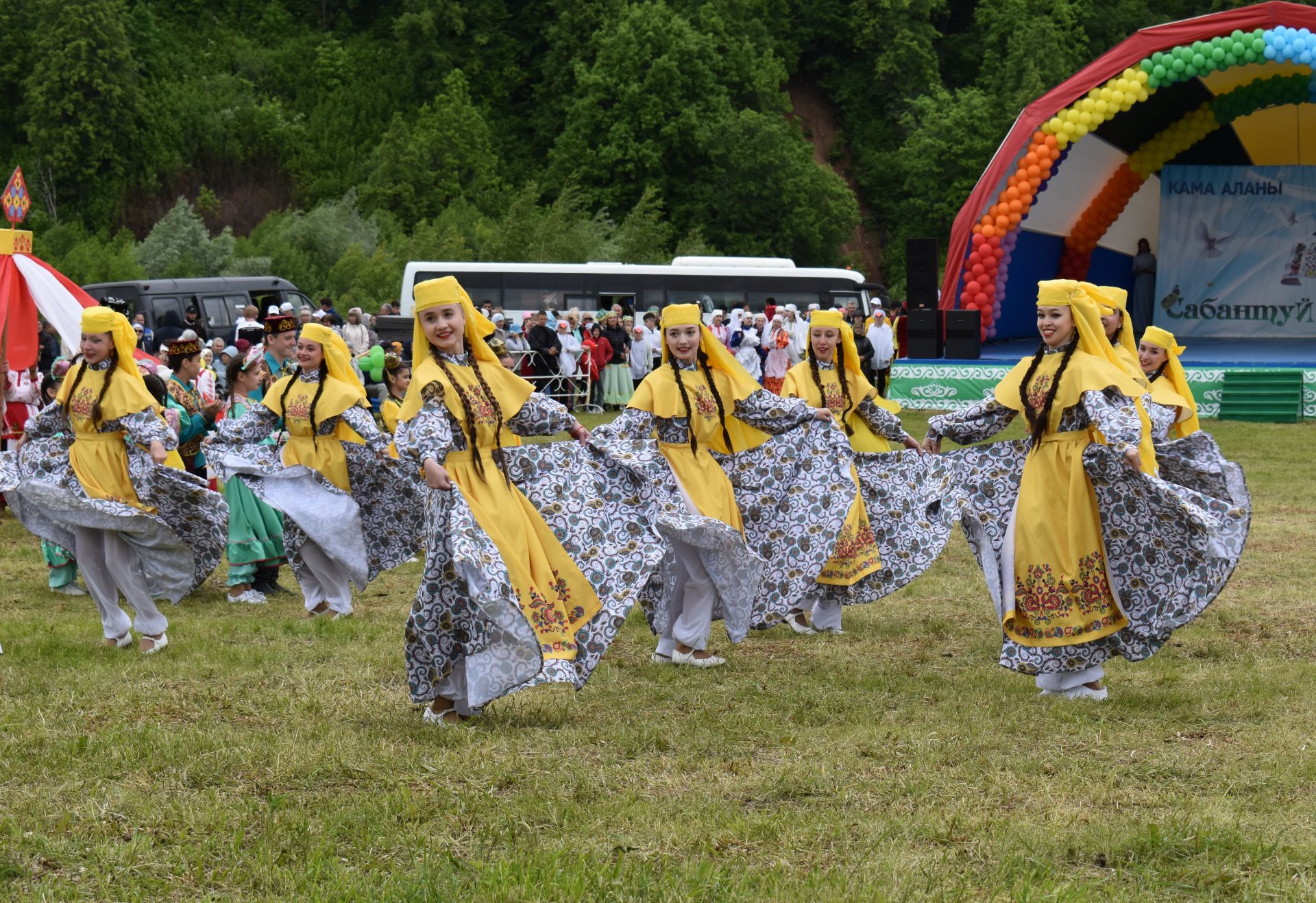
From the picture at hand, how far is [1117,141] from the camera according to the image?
25.8 m

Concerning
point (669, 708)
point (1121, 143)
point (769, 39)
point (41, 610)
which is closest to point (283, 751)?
point (669, 708)

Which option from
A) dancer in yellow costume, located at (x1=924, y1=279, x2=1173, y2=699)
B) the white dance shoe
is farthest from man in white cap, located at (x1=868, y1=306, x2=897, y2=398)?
dancer in yellow costume, located at (x1=924, y1=279, x2=1173, y2=699)

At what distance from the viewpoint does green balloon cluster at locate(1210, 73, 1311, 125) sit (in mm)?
23156

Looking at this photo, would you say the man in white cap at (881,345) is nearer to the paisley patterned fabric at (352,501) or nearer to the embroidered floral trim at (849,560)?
the paisley patterned fabric at (352,501)

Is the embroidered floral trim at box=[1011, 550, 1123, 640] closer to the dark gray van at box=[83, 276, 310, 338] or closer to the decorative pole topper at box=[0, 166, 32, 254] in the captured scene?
the decorative pole topper at box=[0, 166, 32, 254]

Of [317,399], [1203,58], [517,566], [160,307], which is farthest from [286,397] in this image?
[160,307]

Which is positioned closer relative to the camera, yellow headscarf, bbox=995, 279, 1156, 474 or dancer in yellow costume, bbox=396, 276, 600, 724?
dancer in yellow costume, bbox=396, 276, 600, 724

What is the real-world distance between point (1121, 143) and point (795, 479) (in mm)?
19870

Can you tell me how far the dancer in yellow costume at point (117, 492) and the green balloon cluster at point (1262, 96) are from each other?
19346mm

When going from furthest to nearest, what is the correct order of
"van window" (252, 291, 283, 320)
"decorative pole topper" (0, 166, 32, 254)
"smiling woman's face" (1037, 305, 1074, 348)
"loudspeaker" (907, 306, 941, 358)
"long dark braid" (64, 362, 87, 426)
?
"van window" (252, 291, 283, 320), "loudspeaker" (907, 306, 941, 358), "decorative pole topper" (0, 166, 32, 254), "long dark braid" (64, 362, 87, 426), "smiling woman's face" (1037, 305, 1074, 348)

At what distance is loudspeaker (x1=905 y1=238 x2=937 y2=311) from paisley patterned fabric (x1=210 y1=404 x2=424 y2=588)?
15.8 metres

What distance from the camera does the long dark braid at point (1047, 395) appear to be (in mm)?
6719

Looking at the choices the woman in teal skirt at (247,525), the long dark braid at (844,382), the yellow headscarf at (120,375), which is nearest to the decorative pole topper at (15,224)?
the yellow headscarf at (120,375)

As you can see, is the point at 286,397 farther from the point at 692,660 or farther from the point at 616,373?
the point at 616,373
